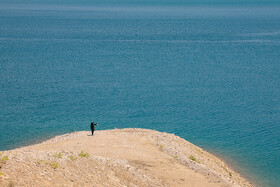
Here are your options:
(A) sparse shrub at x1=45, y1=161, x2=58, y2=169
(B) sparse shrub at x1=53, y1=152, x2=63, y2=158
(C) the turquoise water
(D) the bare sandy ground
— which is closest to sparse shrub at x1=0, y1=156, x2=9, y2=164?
(D) the bare sandy ground

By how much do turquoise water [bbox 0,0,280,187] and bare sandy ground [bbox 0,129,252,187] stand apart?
39.3ft

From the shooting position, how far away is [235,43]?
134 meters

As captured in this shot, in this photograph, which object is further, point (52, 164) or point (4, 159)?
point (52, 164)

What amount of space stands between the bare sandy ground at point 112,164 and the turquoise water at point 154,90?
39.3 feet

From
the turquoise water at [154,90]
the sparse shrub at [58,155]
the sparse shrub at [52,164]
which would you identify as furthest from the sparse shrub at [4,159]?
the turquoise water at [154,90]

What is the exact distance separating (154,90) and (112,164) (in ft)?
159

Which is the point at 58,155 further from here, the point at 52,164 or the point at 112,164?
the point at 112,164

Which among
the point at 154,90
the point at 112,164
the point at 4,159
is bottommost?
the point at 154,90

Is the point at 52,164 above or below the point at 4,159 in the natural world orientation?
below

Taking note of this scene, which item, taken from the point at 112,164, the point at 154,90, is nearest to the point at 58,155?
the point at 112,164

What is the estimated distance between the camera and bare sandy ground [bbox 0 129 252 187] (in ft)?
84.6

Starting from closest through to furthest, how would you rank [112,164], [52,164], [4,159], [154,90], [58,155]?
[4,159] → [52,164] → [58,155] → [112,164] → [154,90]

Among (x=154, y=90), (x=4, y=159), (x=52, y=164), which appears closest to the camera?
(x=4, y=159)

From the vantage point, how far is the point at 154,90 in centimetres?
7875
